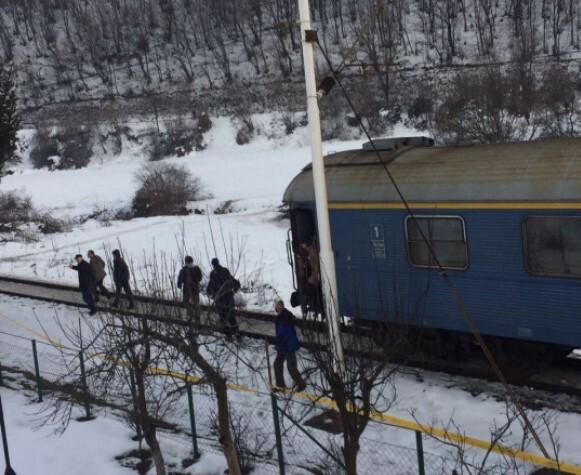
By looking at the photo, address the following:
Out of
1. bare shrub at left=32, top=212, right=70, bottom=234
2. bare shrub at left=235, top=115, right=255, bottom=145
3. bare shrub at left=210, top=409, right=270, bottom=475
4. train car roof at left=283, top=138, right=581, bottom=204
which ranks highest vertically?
train car roof at left=283, top=138, right=581, bottom=204

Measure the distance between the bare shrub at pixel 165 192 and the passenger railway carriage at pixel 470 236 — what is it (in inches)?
935

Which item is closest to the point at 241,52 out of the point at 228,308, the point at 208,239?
the point at 208,239

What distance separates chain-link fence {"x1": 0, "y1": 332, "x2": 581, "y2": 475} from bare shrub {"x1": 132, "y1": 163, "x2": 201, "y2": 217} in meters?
24.1

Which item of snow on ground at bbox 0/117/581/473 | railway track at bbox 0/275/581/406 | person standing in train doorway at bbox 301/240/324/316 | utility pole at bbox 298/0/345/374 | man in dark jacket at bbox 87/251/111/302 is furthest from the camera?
man in dark jacket at bbox 87/251/111/302

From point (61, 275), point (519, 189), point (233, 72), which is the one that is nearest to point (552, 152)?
point (519, 189)

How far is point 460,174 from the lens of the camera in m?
11.2

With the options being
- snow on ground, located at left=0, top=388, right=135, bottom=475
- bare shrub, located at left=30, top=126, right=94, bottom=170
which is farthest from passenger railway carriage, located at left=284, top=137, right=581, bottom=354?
bare shrub, located at left=30, top=126, right=94, bottom=170

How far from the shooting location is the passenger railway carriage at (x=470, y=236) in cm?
1019

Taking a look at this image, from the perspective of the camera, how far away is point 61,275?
25484 mm

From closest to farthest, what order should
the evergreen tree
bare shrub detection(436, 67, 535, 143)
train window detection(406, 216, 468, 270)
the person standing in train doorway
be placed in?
train window detection(406, 216, 468, 270) → the person standing in train doorway → the evergreen tree → bare shrub detection(436, 67, 535, 143)

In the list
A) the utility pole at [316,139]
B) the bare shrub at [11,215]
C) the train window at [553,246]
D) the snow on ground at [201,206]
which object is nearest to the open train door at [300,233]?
the snow on ground at [201,206]

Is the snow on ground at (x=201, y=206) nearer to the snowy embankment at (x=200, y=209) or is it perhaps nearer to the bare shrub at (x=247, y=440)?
the snowy embankment at (x=200, y=209)

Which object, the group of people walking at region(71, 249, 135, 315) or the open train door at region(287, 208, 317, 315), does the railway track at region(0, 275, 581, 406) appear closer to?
the open train door at region(287, 208, 317, 315)

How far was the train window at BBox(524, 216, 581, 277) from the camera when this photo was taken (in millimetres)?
9977
